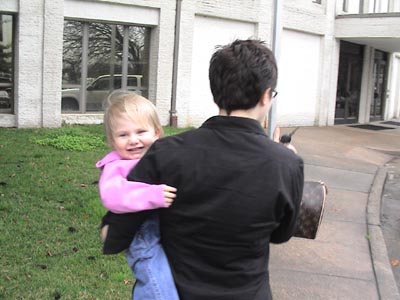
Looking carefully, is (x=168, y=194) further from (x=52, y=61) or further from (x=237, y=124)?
(x=52, y=61)

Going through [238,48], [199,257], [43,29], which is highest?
[43,29]

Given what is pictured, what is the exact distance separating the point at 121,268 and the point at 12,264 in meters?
0.88

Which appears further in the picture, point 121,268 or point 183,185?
point 121,268

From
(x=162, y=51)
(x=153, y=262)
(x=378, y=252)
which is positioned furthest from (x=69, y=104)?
(x=153, y=262)

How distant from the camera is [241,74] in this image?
5.90ft

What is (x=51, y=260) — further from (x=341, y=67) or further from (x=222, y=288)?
(x=341, y=67)

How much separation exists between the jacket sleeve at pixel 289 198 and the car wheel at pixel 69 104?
11.8m

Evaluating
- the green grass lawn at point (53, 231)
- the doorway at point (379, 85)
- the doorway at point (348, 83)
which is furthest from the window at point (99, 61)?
the doorway at point (379, 85)

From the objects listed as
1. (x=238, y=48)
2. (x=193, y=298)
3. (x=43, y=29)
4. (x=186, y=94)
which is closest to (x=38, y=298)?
(x=193, y=298)

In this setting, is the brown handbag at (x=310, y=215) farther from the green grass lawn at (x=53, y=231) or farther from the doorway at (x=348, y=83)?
the doorway at (x=348, y=83)

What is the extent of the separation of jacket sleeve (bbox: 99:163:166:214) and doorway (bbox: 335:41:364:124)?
19.5m

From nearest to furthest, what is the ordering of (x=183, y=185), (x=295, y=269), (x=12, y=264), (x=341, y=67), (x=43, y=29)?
(x=183, y=185), (x=12, y=264), (x=295, y=269), (x=43, y=29), (x=341, y=67)

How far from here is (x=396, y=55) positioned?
2597 cm

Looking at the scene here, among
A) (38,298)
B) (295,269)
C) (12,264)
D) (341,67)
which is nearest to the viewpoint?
(38,298)
